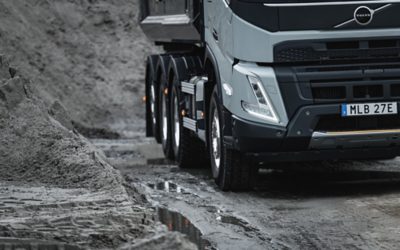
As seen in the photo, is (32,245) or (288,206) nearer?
(32,245)

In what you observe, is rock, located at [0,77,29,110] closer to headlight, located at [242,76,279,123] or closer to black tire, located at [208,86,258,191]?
black tire, located at [208,86,258,191]

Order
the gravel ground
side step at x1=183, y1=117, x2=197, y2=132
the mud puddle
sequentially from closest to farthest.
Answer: the mud puddle → the gravel ground → side step at x1=183, y1=117, x2=197, y2=132

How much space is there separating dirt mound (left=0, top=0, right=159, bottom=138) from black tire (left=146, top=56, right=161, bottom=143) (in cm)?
556

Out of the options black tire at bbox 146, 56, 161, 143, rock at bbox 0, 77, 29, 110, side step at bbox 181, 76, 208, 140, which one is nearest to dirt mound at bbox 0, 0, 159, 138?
black tire at bbox 146, 56, 161, 143

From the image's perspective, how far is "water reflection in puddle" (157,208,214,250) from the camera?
9.82 m

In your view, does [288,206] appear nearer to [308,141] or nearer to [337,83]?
[308,141]

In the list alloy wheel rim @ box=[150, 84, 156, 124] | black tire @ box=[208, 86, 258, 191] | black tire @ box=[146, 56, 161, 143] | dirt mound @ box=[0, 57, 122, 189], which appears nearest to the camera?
dirt mound @ box=[0, 57, 122, 189]

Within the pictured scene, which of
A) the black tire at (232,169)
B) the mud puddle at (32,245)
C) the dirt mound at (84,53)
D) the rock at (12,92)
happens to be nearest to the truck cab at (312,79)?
the black tire at (232,169)

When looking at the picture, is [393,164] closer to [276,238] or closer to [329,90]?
[329,90]

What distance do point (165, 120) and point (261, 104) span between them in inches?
231

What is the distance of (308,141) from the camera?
Answer: 12.4 metres

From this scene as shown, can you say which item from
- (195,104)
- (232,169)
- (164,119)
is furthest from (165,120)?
(232,169)

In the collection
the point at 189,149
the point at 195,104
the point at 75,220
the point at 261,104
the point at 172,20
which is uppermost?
the point at 172,20

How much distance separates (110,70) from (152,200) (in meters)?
17.6
